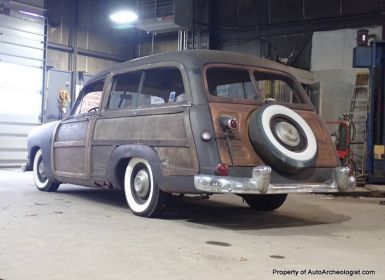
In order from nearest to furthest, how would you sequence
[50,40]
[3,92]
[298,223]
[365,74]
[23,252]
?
[23,252]
[298,223]
[365,74]
[3,92]
[50,40]

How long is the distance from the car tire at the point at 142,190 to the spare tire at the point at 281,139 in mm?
1213

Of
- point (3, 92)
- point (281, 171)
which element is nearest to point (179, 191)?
point (281, 171)

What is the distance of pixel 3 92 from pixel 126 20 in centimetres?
408

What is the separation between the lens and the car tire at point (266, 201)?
21.4ft

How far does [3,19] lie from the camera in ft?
46.2

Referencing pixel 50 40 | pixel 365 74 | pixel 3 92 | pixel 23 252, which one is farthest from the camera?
pixel 50 40

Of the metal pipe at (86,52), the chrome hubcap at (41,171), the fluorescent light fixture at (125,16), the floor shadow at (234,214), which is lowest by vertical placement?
the floor shadow at (234,214)

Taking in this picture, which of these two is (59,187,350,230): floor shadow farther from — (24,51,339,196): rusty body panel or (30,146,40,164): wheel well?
(30,146,40,164): wheel well

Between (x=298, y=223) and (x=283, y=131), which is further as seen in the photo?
(x=298, y=223)

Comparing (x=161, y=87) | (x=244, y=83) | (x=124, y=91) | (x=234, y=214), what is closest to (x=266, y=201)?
(x=234, y=214)

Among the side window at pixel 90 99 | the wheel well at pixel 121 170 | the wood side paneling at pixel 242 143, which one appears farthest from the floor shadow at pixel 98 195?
the wood side paneling at pixel 242 143

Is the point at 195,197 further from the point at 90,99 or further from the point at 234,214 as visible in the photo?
the point at 90,99

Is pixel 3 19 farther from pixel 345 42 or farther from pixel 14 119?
pixel 345 42

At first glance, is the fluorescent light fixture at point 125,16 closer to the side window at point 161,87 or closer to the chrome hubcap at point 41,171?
the chrome hubcap at point 41,171
